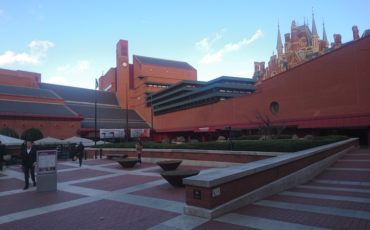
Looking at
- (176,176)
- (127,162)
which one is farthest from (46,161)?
(127,162)

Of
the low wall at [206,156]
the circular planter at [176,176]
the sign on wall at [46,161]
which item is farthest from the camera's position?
the low wall at [206,156]

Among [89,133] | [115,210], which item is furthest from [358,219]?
[89,133]

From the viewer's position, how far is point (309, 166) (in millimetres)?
12242

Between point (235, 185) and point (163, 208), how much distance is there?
2.01m

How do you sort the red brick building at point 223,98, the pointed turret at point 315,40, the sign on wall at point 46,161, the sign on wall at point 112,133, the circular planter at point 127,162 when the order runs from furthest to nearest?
the pointed turret at point 315,40, the sign on wall at point 112,133, the red brick building at point 223,98, the circular planter at point 127,162, the sign on wall at point 46,161

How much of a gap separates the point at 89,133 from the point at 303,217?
64538 millimetres

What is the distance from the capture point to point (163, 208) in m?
8.13

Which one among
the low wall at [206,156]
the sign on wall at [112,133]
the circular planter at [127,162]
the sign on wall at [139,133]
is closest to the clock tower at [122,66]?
the sign on wall at [139,133]

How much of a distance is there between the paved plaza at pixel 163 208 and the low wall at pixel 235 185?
21 cm

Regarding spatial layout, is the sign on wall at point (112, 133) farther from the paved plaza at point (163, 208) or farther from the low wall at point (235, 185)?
the low wall at point (235, 185)

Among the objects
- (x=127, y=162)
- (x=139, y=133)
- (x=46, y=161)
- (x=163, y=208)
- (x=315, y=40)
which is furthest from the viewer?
(x=315, y=40)

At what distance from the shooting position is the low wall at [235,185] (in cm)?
689

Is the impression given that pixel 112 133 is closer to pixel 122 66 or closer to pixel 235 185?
pixel 122 66

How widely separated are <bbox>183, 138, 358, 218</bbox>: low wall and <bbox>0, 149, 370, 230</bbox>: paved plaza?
21cm
